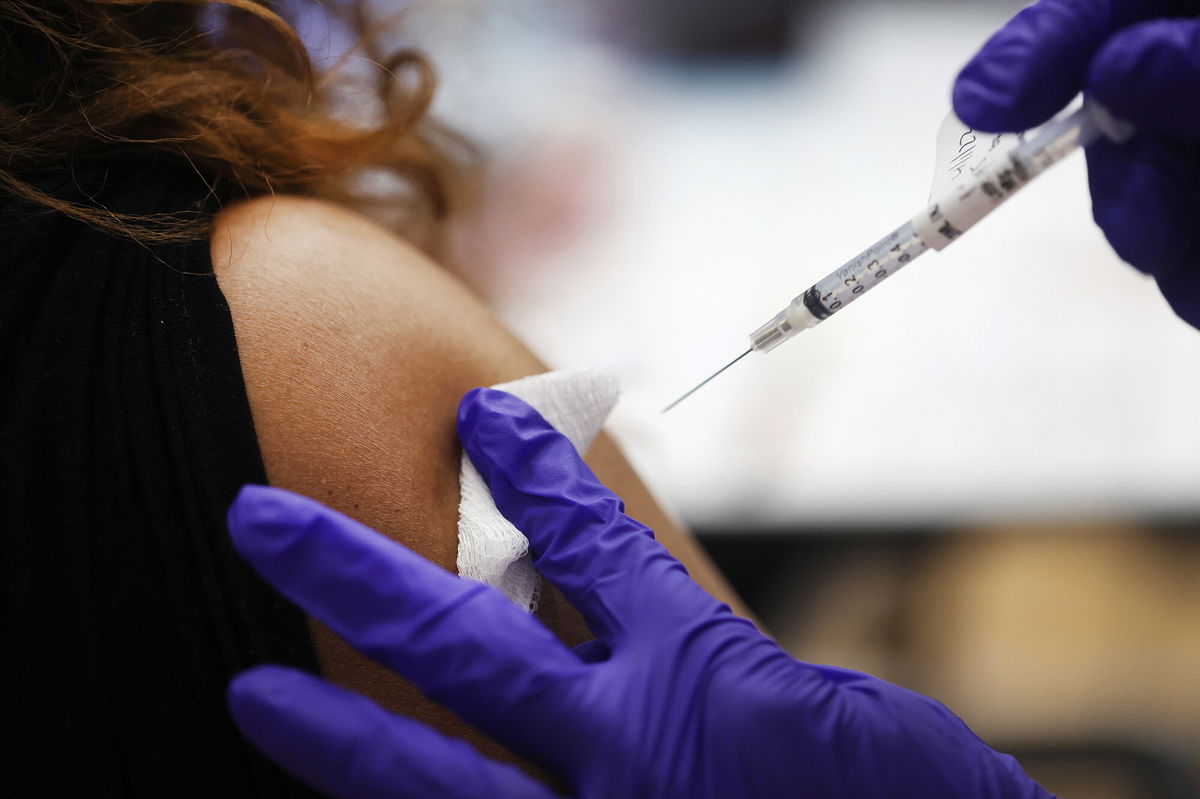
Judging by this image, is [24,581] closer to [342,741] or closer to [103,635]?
[103,635]

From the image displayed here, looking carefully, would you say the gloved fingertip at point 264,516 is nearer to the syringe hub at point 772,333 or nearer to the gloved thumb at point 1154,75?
the syringe hub at point 772,333

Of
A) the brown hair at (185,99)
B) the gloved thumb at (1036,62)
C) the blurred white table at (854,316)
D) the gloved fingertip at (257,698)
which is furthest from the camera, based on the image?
the blurred white table at (854,316)

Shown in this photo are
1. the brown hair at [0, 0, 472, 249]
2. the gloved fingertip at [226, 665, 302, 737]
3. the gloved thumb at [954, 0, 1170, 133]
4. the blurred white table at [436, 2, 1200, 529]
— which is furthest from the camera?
the blurred white table at [436, 2, 1200, 529]

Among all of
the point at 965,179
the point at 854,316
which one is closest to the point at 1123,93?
the point at 965,179

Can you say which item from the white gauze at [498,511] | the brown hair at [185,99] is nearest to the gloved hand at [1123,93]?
the white gauze at [498,511]

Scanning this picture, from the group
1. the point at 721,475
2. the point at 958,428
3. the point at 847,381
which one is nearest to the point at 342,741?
the point at 721,475

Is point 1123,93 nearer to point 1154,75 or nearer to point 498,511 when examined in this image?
point 1154,75

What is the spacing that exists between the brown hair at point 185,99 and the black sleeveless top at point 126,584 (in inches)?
6.3

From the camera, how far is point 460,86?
156 cm

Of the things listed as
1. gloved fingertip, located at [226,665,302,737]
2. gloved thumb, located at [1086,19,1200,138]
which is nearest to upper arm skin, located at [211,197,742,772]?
gloved fingertip, located at [226,665,302,737]

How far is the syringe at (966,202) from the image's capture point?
67 cm

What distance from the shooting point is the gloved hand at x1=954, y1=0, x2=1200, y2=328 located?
619mm

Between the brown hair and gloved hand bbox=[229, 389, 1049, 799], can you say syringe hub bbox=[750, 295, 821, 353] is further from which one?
the brown hair

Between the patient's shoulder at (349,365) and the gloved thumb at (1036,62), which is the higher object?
the patient's shoulder at (349,365)
